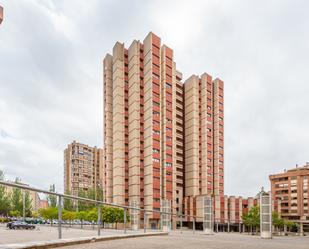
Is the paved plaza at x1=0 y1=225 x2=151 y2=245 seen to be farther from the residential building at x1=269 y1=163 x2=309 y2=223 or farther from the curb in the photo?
the residential building at x1=269 y1=163 x2=309 y2=223

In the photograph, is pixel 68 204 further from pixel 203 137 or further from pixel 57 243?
pixel 203 137

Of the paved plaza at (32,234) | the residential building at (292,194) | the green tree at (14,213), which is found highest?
the green tree at (14,213)

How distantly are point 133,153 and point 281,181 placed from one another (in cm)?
5500

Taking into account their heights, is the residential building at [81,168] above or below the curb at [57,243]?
below

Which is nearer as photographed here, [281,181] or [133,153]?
[133,153]

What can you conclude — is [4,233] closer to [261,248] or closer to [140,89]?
[261,248]

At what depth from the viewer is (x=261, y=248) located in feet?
23.2

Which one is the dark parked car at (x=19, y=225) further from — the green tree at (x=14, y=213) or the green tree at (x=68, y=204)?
the green tree at (x=68, y=204)

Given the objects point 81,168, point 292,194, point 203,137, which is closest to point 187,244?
point 203,137

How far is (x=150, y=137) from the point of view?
6256cm

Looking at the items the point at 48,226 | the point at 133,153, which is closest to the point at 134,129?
the point at 133,153

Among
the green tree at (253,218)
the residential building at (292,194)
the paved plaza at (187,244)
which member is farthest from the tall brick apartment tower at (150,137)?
the paved plaza at (187,244)

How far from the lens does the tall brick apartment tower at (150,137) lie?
62219 mm

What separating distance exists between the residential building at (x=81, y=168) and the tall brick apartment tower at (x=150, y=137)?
6315 cm
